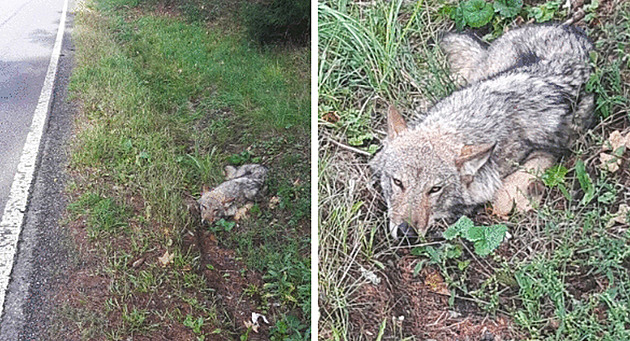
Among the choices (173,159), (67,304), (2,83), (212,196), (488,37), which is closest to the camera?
(488,37)

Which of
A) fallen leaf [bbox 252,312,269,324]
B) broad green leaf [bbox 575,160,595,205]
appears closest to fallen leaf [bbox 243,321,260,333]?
fallen leaf [bbox 252,312,269,324]

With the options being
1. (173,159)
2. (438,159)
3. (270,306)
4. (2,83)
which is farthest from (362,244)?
(2,83)

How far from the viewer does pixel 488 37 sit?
164cm

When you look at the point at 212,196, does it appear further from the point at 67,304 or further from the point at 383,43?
the point at 383,43

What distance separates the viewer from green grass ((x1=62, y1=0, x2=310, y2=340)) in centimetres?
288

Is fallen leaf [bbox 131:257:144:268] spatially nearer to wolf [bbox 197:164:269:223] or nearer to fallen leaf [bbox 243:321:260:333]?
wolf [bbox 197:164:269:223]

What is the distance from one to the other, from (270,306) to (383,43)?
166 cm

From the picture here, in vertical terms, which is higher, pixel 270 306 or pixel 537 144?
pixel 537 144

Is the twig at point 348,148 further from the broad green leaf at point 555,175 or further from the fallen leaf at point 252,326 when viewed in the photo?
the fallen leaf at point 252,326

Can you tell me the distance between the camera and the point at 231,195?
3.57 m

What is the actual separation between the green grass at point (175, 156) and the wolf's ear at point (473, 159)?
1.51 metres

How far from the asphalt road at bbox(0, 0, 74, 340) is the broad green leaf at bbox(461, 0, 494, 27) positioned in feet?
7.06

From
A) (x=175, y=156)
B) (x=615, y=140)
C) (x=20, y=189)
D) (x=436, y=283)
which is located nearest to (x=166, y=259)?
(x=175, y=156)

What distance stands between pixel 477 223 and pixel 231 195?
2.18 meters
